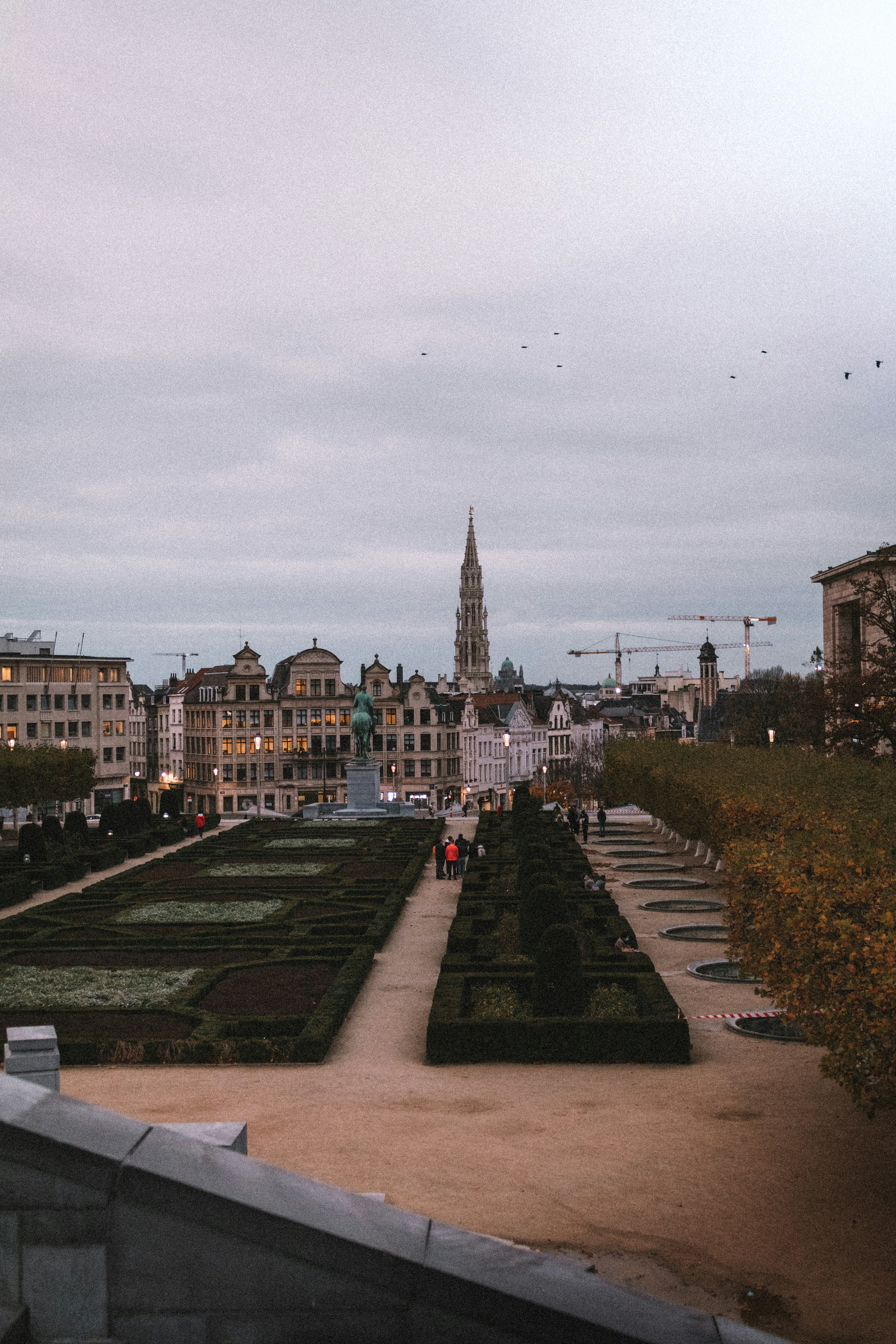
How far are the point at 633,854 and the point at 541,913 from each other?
94.0 feet

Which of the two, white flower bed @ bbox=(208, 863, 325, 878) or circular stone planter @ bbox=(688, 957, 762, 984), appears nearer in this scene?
circular stone planter @ bbox=(688, 957, 762, 984)

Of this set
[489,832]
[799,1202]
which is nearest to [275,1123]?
[799,1202]

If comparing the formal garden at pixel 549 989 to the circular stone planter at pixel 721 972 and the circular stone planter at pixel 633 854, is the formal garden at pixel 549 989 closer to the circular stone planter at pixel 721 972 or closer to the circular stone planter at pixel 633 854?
the circular stone planter at pixel 721 972

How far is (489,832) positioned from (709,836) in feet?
59.7

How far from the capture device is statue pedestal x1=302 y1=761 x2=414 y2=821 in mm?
73562

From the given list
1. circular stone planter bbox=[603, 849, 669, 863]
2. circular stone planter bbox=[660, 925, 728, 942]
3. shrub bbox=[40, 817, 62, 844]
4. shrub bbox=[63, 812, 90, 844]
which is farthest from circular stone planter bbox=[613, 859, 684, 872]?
shrub bbox=[63, 812, 90, 844]

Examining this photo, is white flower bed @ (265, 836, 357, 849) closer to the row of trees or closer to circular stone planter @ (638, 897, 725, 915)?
the row of trees

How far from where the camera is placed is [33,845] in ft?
156

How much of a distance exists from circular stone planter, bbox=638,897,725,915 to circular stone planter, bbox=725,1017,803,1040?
13.7 m

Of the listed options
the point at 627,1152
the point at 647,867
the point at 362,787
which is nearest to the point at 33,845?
the point at 647,867

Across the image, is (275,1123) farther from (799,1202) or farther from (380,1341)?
(380,1341)

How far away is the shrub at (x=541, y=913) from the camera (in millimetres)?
26812

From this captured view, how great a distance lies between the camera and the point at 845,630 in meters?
110

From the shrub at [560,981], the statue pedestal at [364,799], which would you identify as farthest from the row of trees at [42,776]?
the shrub at [560,981]
